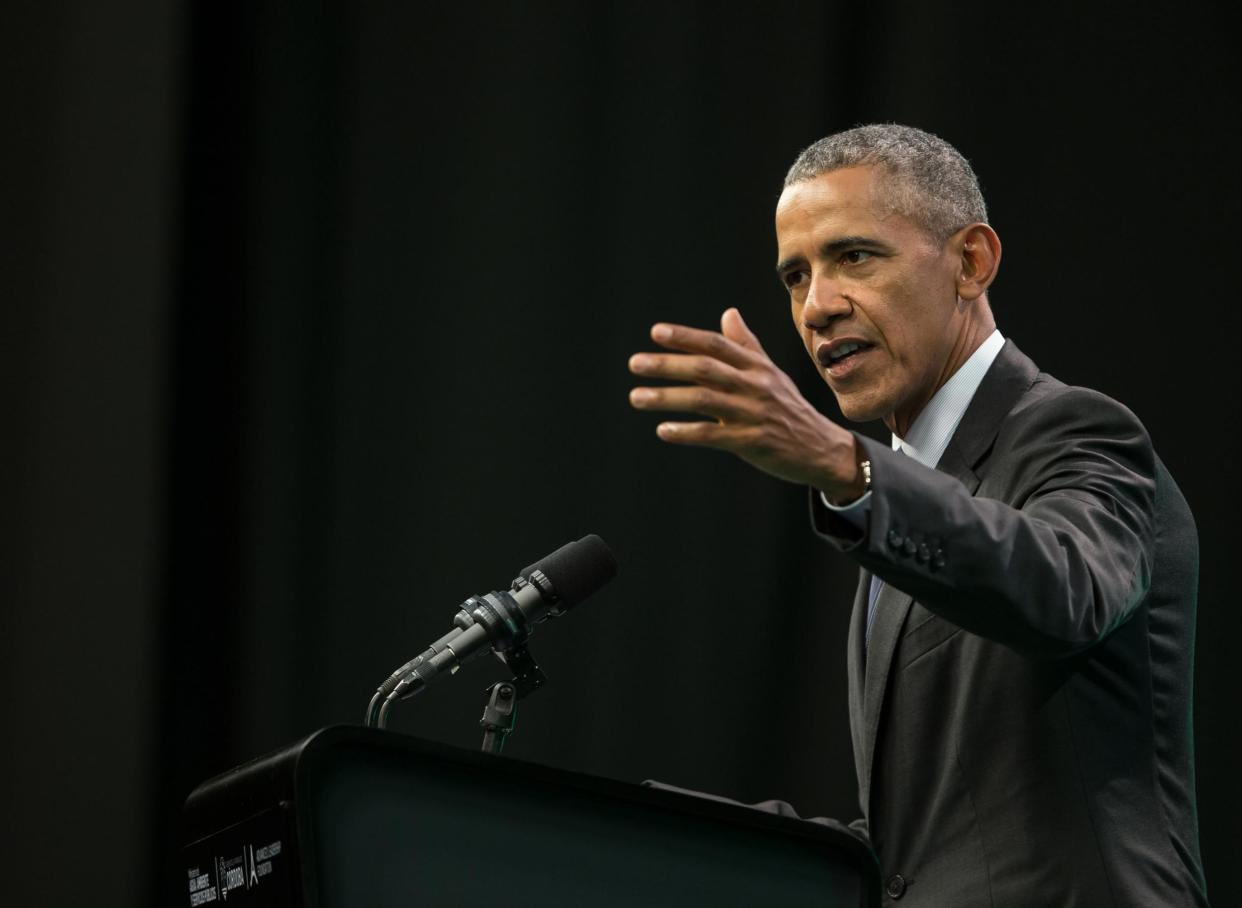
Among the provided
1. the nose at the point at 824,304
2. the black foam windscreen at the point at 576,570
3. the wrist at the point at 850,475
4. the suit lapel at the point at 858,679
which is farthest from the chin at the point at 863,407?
the wrist at the point at 850,475

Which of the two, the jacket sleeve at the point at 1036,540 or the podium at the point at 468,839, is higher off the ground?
the jacket sleeve at the point at 1036,540

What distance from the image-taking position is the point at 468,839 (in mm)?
1287

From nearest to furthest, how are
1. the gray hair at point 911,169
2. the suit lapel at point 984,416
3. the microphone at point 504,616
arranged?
the microphone at point 504,616 → the suit lapel at point 984,416 → the gray hair at point 911,169

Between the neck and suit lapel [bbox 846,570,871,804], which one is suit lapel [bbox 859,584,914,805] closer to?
suit lapel [bbox 846,570,871,804]

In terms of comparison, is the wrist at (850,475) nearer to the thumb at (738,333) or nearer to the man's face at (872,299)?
the thumb at (738,333)

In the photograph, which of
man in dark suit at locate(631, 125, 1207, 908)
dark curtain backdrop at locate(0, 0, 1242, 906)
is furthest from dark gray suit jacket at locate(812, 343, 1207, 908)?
dark curtain backdrop at locate(0, 0, 1242, 906)

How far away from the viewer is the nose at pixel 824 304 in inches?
81.5

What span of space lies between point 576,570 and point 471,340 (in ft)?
5.01

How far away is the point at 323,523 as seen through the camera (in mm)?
3045

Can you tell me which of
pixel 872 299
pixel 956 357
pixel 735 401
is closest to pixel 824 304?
pixel 872 299

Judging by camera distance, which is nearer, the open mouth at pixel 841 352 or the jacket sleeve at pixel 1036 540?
the jacket sleeve at pixel 1036 540

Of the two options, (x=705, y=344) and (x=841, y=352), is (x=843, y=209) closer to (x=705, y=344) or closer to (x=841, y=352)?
(x=841, y=352)

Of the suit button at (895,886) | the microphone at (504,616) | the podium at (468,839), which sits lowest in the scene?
the suit button at (895,886)

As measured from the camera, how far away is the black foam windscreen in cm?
168
